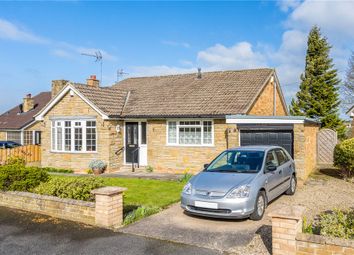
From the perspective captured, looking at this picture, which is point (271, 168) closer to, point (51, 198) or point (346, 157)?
point (51, 198)

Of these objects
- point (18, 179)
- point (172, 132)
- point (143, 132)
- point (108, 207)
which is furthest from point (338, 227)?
point (143, 132)

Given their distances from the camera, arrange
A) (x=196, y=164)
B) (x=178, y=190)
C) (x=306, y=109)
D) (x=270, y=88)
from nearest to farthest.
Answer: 1. (x=178, y=190)
2. (x=196, y=164)
3. (x=270, y=88)
4. (x=306, y=109)

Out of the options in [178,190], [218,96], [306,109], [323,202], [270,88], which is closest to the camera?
[323,202]

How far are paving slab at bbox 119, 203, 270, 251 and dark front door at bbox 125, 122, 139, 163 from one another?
939 centimetres

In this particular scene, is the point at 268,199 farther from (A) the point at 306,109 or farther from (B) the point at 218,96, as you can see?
(A) the point at 306,109

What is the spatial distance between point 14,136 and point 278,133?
25606mm

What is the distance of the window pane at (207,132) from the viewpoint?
15844mm

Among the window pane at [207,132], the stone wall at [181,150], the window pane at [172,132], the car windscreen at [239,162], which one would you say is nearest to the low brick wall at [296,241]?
the car windscreen at [239,162]

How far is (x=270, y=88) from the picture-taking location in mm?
19516

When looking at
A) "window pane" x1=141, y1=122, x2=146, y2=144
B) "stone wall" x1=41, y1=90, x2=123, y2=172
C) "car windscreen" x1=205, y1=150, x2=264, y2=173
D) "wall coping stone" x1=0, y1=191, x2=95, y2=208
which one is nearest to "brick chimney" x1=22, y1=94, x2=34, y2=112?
"stone wall" x1=41, y1=90, x2=123, y2=172

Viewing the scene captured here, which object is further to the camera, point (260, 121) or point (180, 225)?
point (260, 121)

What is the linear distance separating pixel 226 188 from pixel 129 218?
96.0 inches

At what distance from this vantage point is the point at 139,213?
863 cm

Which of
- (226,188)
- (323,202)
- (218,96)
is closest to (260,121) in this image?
(218,96)
